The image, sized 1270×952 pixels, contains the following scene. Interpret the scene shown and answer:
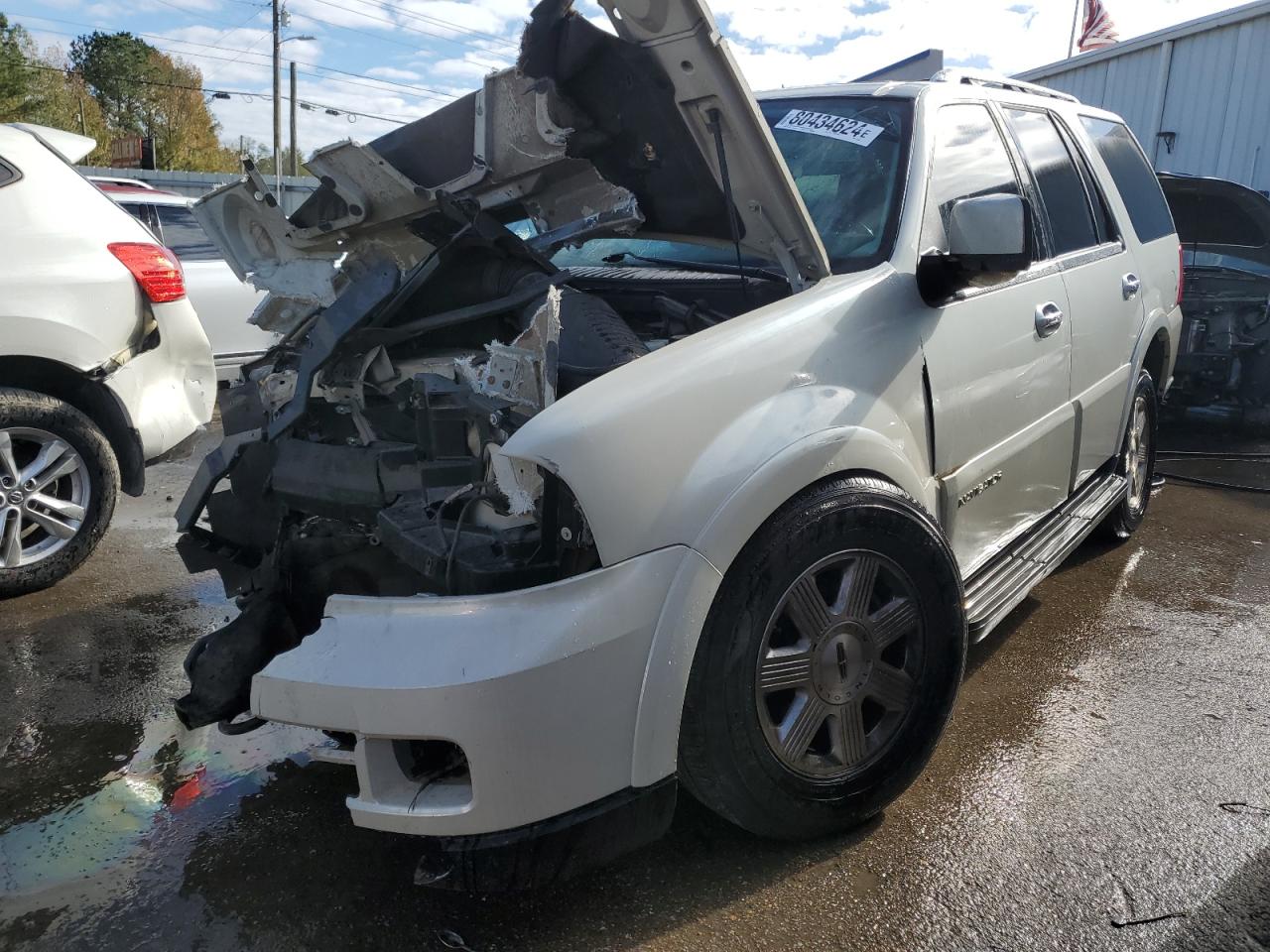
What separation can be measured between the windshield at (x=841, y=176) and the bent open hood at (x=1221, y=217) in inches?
171

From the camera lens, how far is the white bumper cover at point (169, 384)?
450 centimetres

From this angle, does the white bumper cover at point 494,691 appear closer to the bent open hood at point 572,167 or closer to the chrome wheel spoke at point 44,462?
the bent open hood at point 572,167

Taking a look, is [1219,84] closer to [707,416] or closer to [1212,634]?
[1212,634]

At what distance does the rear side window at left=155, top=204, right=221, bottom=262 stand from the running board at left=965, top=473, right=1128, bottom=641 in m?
6.66

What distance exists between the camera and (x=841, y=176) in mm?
3139

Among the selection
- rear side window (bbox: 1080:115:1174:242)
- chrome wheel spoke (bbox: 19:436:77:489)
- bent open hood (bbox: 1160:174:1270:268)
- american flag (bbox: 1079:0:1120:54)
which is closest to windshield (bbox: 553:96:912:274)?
rear side window (bbox: 1080:115:1174:242)

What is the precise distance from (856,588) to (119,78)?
67.1 metres

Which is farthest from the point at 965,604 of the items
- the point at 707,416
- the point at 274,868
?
the point at 274,868

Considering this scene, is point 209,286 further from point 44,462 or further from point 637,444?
point 637,444

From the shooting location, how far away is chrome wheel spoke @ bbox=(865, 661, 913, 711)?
2502 millimetres

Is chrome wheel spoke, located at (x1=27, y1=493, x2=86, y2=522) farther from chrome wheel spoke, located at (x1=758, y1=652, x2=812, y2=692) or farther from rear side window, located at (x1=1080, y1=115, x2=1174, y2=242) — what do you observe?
rear side window, located at (x1=1080, y1=115, x2=1174, y2=242)

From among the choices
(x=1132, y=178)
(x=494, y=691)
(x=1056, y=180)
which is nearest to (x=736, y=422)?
(x=494, y=691)

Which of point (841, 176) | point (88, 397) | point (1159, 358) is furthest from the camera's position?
point (1159, 358)

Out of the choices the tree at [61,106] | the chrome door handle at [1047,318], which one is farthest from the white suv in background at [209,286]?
the tree at [61,106]
